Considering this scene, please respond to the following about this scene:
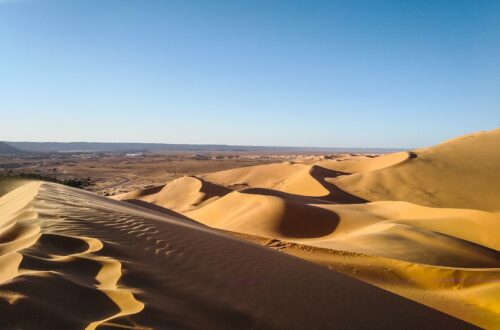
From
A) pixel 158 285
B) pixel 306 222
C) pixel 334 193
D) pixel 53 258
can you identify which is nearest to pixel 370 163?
pixel 334 193

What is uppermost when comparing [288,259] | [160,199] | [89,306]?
[89,306]

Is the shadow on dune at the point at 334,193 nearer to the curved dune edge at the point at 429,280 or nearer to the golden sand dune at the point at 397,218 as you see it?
the golden sand dune at the point at 397,218

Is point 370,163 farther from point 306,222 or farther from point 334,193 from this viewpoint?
point 306,222

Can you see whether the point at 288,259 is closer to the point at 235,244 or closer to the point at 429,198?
the point at 235,244

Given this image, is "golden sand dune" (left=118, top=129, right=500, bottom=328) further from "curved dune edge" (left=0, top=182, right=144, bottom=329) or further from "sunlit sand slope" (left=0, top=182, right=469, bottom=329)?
"curved dune edge" (left=0, top=182, right=144, bottom=329)

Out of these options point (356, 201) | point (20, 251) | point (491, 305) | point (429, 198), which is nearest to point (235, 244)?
point (20, 251)

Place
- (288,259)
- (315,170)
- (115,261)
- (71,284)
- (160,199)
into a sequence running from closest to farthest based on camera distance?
(71,284) < (115,261) < (288,259) < (160,199) < (315,170)

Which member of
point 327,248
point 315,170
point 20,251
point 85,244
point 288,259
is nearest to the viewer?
point 20,251
